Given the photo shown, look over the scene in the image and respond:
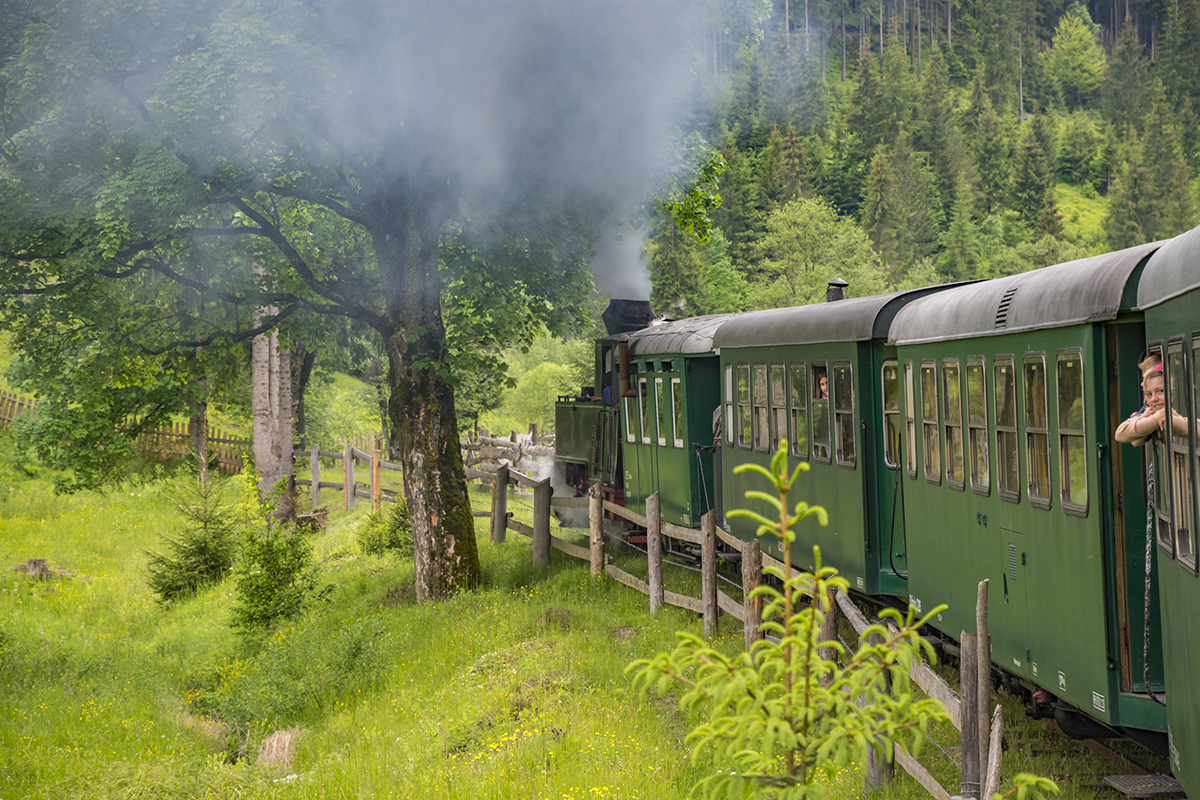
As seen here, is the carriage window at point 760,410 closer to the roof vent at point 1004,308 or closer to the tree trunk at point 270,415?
the roof vent at point 1004,308

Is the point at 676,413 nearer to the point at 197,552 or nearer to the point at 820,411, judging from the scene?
the point at 820,411

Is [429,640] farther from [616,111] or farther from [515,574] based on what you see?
[616,111]

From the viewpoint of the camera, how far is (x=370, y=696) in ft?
33.5

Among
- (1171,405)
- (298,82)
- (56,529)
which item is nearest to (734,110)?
(56,529)

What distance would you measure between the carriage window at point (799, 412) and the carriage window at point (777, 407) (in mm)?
183

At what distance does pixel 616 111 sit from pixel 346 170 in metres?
3.57

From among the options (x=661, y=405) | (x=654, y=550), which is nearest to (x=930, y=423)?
(x=654, y=550)

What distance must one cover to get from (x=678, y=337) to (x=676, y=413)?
1.01 meters

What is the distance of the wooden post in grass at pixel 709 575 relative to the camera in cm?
1016

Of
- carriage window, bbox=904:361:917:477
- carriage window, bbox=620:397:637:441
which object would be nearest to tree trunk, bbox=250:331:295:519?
carriage window, bbox=620:397:637:441

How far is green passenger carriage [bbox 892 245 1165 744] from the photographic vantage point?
5.44m

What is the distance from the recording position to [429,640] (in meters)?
11.4

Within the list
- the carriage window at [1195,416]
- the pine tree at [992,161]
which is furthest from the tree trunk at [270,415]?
the pine tree at [992,161]

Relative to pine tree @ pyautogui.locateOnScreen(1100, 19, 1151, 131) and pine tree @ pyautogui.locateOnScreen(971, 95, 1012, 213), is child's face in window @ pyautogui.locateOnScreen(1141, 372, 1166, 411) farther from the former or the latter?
pine tree @ pyautogui.locateOnScreen(1100, 19, 1151, 131)
